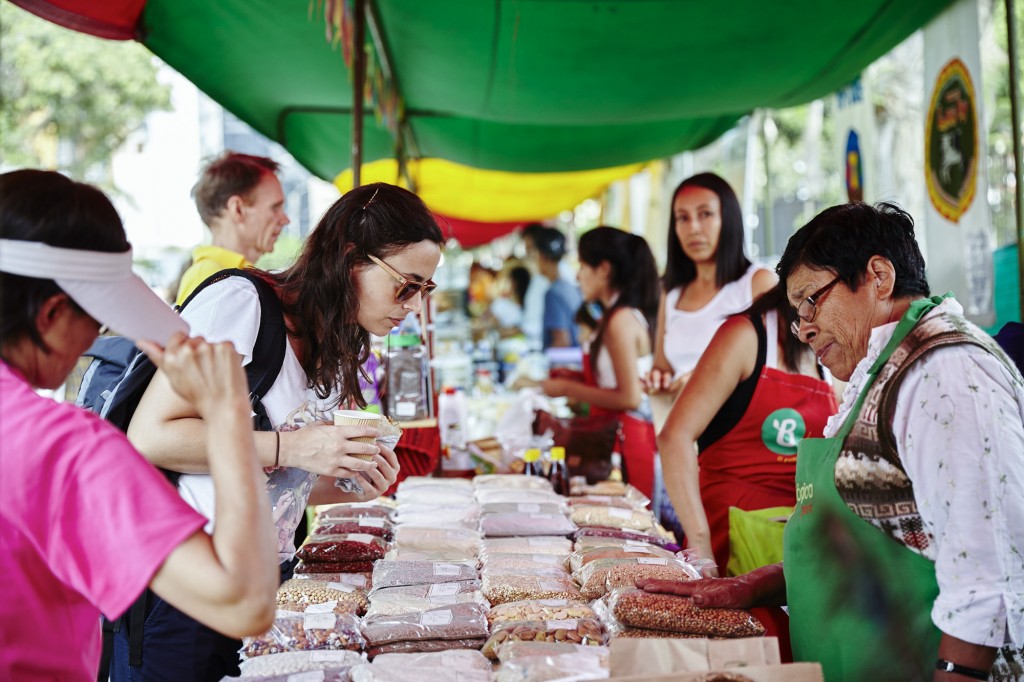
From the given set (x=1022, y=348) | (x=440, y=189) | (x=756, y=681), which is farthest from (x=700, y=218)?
(x=440, y=189)

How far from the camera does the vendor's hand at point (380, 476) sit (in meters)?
1.95

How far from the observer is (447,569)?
2336 mm

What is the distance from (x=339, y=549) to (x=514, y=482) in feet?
3.37

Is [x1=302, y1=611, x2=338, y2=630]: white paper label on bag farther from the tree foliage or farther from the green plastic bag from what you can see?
the tree foliage

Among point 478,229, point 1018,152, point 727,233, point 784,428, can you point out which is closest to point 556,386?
point 727,233

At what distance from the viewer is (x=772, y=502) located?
2.77 m

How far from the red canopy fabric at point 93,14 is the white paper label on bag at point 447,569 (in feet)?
6.25

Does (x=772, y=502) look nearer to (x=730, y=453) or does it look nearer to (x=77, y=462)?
(x=730, y=453)

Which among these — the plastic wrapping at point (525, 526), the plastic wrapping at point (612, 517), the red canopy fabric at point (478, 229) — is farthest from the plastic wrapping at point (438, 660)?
the red canopy fabric at point (478, 229)

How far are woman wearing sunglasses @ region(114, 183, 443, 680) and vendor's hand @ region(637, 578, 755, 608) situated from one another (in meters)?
0.61

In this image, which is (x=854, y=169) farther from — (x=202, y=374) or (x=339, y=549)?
(x=202, y=374)

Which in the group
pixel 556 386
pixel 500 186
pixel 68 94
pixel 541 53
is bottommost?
pixel 556 386

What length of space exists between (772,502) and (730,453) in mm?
185

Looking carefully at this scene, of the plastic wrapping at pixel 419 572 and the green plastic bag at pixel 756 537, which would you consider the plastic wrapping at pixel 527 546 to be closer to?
the plastic wrapping at pixel 419 572
